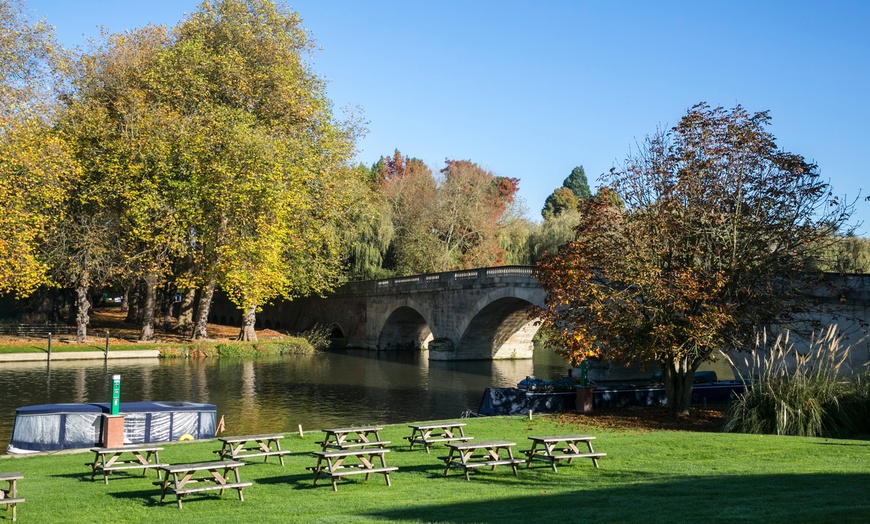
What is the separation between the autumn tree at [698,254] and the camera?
22.6 m

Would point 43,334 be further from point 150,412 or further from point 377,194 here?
point 150,412

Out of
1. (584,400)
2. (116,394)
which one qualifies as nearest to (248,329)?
(584,400)

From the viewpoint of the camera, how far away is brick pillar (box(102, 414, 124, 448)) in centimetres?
1927

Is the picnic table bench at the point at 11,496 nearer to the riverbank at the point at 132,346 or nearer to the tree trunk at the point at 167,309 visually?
the riverbank at the point at 132,346

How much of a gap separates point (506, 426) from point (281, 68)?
1285 inches

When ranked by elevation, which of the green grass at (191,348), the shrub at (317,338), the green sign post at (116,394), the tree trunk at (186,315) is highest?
the tree trunk at (186,315)

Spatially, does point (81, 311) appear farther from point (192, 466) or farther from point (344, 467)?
point (192, 466)

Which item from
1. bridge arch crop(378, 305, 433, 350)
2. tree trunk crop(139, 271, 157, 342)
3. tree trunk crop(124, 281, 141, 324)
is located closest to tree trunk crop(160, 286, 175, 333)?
tree trunk crop(124, 281, 141, 324)

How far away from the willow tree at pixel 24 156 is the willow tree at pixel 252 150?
6.51 meters

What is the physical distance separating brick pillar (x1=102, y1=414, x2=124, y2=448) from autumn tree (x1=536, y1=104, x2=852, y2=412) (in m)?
11.2

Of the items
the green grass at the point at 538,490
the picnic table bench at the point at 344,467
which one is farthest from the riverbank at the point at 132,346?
the picnic table bench at the point at 344,467

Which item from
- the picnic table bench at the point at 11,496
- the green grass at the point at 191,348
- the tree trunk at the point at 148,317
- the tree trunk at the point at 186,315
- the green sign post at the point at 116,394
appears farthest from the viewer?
the tree trunk at the point at 186,315

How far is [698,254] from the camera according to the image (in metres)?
23.1

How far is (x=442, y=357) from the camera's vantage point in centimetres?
5047
